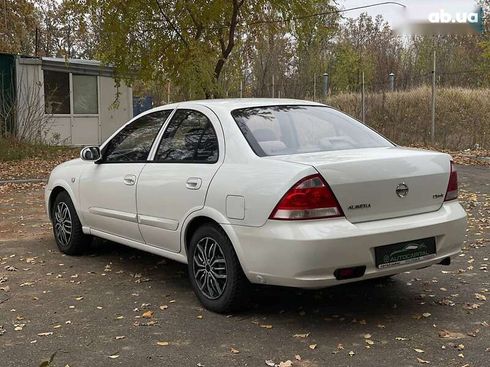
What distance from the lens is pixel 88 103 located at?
69.5 ft

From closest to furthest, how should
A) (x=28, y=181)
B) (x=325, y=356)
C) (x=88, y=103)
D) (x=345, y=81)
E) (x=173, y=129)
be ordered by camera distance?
(x=325, y=356) < (x=173, y=129) < (x=28, y=181) < (x=88, y=103) < (x=345, y=81)

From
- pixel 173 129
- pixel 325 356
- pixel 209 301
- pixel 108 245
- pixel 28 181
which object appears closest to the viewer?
pixel 325 356

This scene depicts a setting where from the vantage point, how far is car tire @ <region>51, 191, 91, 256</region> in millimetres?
6062

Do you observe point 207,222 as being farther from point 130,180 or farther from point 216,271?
point 130,180

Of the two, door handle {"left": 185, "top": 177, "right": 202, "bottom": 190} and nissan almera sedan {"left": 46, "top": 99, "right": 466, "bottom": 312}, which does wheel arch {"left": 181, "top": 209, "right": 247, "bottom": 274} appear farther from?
door handle {"left": 185, "top": 177, "right": 202, "bottom": 190}

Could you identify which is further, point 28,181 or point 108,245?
point 28,181

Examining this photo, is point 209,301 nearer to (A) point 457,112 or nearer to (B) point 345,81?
(A) point 457,112

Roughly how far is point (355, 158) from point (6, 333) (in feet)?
8.41

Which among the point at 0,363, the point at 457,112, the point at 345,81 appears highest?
the point at 345,81

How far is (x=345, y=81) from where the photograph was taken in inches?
1141

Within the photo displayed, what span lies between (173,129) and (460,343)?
2.70 m

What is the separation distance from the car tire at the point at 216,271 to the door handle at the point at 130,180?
91 cm

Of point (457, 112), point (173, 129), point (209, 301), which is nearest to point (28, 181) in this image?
point (173, 129)

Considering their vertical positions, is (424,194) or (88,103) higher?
(88,103)
